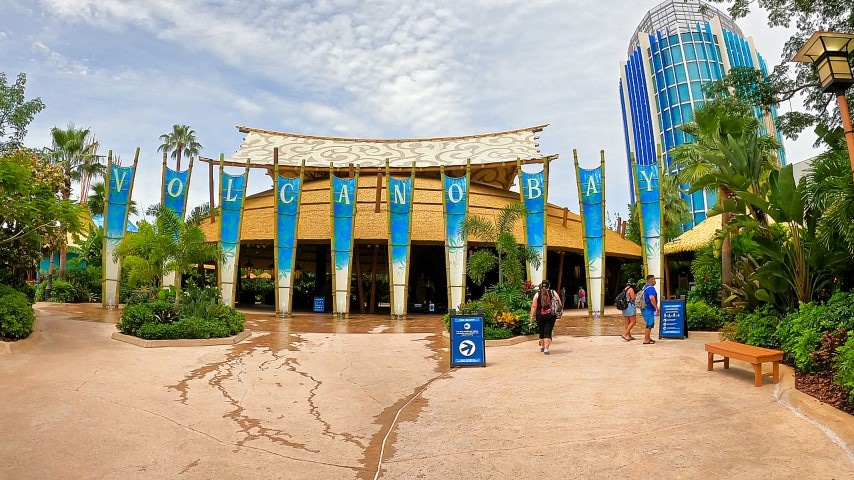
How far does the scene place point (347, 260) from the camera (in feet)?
78.7

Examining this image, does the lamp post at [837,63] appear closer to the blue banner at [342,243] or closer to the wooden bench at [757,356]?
the wooden bench at [757,356]

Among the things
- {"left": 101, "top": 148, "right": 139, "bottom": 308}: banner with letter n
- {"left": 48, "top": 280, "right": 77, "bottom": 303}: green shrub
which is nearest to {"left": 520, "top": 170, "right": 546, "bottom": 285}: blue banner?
{"left": 101, "top": 148, "right": 139, "bottom": 308}: banner with letter n

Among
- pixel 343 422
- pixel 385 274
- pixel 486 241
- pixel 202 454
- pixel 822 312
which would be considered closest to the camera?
pixel 202 454

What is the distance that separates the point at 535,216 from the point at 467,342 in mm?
13931

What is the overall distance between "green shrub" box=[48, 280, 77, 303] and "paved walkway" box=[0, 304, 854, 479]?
68.6 ft

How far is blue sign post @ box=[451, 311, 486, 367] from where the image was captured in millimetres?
11031

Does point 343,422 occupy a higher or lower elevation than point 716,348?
lower

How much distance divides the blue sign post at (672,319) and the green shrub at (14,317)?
49.3 feet

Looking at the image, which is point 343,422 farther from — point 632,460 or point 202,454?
point 632,460

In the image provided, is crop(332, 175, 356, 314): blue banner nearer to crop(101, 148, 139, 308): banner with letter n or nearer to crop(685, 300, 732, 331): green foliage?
crop(101, 148, 139, 308): banner with letter n

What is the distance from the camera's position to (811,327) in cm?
885

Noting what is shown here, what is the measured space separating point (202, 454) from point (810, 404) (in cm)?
699

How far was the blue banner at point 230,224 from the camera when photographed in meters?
24.2

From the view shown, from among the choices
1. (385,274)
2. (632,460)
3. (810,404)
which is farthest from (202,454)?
(385,274)
